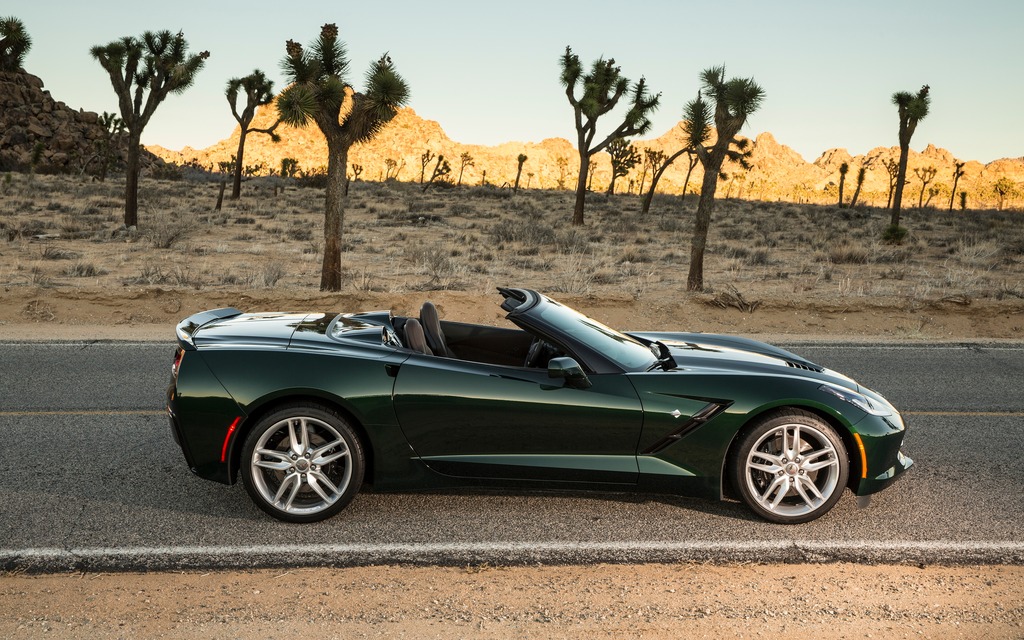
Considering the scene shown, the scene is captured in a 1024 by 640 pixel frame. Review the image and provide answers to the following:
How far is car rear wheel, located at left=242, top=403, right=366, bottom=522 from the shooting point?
15.4 ft

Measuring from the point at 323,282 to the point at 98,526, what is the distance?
11239mm

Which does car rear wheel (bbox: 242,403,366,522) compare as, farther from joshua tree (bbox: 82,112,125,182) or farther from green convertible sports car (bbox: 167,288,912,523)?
joshua tree (bbox: 82,112,125,182)

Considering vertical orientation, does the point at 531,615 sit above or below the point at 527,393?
below

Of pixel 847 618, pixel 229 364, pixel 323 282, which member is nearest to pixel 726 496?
pixel 847 618

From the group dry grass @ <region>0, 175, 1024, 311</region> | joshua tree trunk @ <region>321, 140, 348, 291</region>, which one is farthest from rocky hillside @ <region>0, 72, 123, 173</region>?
joshua tree trunk @ <region>321, 140, 348, 291</region>

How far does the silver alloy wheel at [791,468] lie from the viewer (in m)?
4.79

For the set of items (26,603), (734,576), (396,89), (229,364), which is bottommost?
(26,603)

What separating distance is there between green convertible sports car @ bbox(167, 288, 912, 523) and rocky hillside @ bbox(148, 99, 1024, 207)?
106 metres

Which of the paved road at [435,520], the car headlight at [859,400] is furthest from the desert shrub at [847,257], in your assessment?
the car headlight at [859,400]

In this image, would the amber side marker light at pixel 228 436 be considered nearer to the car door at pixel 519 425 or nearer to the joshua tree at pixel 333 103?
the car door at pixel 519 425

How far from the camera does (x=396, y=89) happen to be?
1530 centimetres

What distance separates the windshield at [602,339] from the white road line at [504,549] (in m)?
1.02

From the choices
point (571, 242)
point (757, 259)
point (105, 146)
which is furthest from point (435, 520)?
point (105, 146)

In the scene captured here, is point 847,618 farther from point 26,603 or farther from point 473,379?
point 26,603
